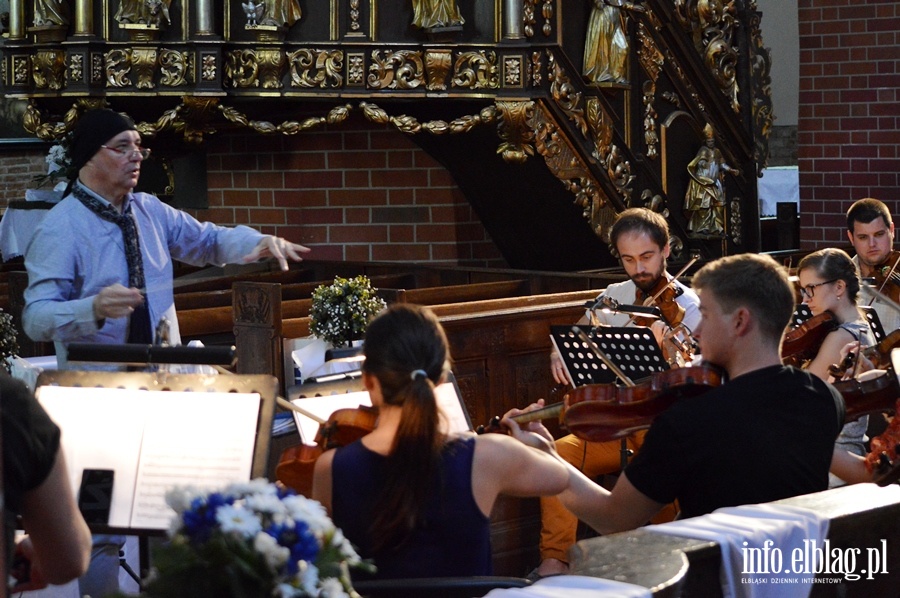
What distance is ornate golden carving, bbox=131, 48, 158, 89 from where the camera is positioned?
25.2ft

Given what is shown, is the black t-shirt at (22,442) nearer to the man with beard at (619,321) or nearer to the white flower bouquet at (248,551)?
the white flower bouquet at (248,551)

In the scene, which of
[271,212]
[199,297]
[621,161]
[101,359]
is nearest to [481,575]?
[101,359]

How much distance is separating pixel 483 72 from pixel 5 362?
4.20 meters

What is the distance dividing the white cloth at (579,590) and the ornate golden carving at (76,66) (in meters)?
6.23

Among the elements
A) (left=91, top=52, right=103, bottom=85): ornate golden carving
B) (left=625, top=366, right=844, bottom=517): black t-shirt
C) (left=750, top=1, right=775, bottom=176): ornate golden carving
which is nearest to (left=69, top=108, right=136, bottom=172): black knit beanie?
(left=625, top=366, right=844, bottom=517): black t-shirt

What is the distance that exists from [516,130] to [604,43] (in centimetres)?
83

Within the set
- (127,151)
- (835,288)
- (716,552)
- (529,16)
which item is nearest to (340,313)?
(127,151)

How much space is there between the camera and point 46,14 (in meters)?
7.76

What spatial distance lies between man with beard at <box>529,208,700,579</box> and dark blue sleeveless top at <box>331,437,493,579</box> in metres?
2.20

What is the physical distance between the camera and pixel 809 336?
4934 mm

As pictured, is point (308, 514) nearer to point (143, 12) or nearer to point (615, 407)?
point (615, 407)

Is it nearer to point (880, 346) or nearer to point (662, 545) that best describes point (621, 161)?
point (880, 346)

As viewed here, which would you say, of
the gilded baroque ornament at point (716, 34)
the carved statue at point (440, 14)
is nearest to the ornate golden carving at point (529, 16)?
the carved statue at point (440, 14)

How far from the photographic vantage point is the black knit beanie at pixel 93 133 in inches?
152
